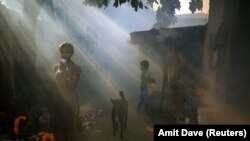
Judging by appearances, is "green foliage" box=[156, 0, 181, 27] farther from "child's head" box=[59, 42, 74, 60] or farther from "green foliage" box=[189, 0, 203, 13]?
"child's head" box=[59, 42, 74, 60]

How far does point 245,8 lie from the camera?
9156 mm

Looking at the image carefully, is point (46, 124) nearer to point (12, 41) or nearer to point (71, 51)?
point (71, 51)

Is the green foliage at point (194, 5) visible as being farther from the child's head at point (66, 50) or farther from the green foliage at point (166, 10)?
the child's head at point (66, 50)

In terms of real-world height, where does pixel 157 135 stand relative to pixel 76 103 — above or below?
below

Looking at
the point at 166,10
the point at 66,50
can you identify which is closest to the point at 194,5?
the point at 166,10

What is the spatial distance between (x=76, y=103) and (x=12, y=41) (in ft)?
19.8

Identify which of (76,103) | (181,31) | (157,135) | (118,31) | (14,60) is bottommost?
Answer: (157,135)

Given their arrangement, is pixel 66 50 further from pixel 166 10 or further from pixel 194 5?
pixel 166 10

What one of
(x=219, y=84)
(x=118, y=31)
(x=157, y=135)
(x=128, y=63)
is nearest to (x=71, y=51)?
(x=157, y=135)

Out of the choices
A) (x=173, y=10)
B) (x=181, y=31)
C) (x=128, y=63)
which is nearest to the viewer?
(x=173, y=10)

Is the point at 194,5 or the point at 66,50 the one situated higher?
the point at 194,5

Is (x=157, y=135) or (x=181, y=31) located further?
(x=181, y=31)

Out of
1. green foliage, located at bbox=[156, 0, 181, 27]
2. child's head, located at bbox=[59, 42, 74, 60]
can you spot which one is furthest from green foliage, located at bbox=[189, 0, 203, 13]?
child's head, located at bbox=[59, 42, 74, 60]

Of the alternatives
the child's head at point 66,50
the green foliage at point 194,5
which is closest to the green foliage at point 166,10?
the green foliage at point 194,5
